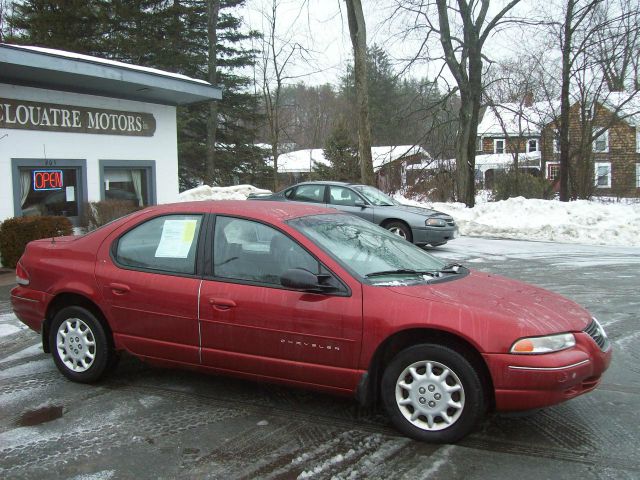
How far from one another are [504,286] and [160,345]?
8.33 ft

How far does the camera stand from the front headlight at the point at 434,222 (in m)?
12.0

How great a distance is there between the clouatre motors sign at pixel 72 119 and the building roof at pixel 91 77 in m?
0.37

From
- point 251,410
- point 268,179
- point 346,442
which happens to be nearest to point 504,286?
point 346,442

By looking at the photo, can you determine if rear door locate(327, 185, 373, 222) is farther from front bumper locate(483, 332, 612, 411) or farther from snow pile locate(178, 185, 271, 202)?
front bumper locate(483, 332, 612, 411)

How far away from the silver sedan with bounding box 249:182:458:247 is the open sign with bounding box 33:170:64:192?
4705 millimetres

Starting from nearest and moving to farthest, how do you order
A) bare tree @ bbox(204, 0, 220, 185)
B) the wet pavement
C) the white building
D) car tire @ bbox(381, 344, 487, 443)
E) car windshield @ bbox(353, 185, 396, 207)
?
the wet pavement, car tire @ bbox(381, 344, 487, 443), the white building, car windshield @ bbox(353, 185, 396, 207), bare tree @ bbox(204, 0, 220, 185)

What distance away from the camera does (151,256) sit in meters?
4.56

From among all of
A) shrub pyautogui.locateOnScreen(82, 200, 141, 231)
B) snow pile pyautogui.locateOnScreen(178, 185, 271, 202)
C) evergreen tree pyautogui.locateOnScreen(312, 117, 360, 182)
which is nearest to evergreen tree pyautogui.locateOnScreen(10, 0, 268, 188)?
evergreen tree pyautogui.locateOnScreen(312, 117, 360, 182)

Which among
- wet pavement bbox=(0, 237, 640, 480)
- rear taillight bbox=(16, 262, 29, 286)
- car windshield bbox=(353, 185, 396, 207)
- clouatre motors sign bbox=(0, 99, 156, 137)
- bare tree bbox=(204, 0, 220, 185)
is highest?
bare tree bbox=(204, 0, 220, 185)

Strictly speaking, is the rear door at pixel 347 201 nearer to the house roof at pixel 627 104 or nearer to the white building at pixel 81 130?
the white building at pixel 81 130

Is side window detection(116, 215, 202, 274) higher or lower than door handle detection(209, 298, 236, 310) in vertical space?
higher

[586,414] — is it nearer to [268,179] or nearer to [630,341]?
[630,341]

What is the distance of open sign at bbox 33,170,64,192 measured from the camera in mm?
11539

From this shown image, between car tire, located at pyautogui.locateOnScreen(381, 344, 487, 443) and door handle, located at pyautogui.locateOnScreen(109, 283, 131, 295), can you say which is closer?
car tire, located at pyautogui.locateOnScreen(381, 344, 487, 443)
